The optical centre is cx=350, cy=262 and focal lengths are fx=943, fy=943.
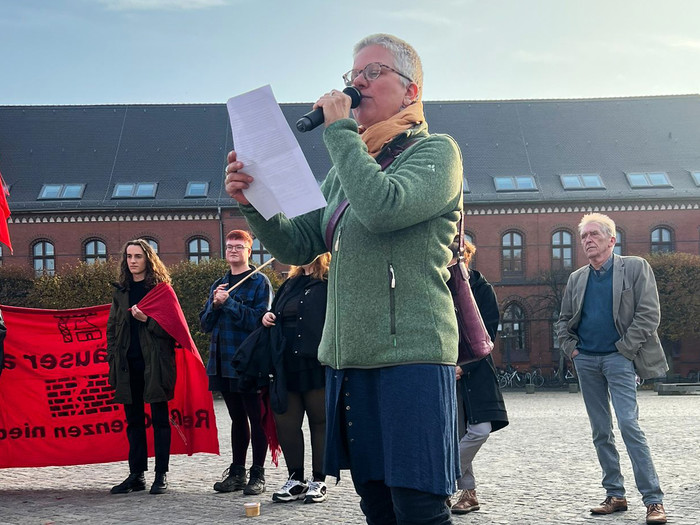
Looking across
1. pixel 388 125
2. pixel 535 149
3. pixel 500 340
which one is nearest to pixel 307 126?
pixel 388 125

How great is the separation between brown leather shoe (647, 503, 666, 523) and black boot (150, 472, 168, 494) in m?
3.85

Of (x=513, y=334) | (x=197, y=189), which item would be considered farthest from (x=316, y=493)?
(x=513, y=334)

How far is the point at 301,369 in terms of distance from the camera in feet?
24.5

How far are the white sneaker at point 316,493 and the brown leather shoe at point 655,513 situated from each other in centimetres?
244

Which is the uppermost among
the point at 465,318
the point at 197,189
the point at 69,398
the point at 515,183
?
the point at 197,189

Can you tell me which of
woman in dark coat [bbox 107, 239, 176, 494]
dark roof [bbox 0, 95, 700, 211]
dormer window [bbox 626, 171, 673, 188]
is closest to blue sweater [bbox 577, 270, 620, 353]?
woman in dark coat [bbox 107, 239, 176, 494]

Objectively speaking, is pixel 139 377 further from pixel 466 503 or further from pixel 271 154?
pixel 271 154

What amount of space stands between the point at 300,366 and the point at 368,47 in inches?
189

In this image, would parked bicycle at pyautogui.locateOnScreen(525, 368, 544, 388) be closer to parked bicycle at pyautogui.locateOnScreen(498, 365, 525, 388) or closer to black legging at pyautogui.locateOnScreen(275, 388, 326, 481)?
parked bicycle at pyautogui.locateOnScreen(498, 365, 525, 388)

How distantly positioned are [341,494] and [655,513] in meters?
2.57

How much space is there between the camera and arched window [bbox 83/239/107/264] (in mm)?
43812

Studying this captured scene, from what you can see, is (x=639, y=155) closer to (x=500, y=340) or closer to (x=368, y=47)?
(x=500, y=340)

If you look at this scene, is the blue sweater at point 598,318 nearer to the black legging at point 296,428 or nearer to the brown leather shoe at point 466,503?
Result: the brown leather shoe at point 466,503

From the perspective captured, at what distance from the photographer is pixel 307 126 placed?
2.76 m
